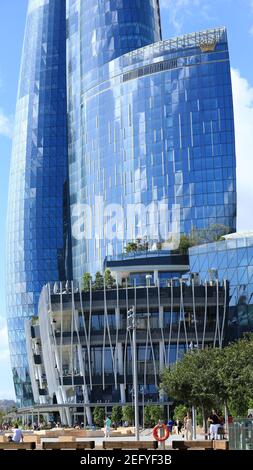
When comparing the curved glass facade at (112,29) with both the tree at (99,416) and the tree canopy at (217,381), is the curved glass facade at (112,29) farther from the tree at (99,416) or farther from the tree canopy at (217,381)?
the tree canopy at (217,381)

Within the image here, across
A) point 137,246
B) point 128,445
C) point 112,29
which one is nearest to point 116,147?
point 137,246

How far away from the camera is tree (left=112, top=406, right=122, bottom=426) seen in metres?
113

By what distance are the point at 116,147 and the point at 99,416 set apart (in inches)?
2740

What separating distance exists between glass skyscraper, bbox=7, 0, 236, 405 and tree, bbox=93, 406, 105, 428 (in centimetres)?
4831

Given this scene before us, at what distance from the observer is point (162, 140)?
540ft

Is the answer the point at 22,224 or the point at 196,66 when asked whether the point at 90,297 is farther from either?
the point at 22,224

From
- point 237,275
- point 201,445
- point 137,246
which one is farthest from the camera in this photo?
point 137,246

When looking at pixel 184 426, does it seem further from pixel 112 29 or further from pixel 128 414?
pixel 112 29

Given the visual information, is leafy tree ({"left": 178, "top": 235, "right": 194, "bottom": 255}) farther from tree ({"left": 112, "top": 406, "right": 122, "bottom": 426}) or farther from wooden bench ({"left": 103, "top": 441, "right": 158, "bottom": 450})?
wooden bench ({"left": 103, "top": 441, "right": 158, "bottom": 450})

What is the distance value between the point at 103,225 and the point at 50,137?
34001mm

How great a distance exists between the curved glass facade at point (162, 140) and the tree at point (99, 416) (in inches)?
1916

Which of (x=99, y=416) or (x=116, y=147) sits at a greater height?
(x=116, y=147)

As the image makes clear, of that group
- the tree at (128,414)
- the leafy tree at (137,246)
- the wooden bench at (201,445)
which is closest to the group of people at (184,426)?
the tree at (128,414)

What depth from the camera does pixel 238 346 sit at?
8500cm
